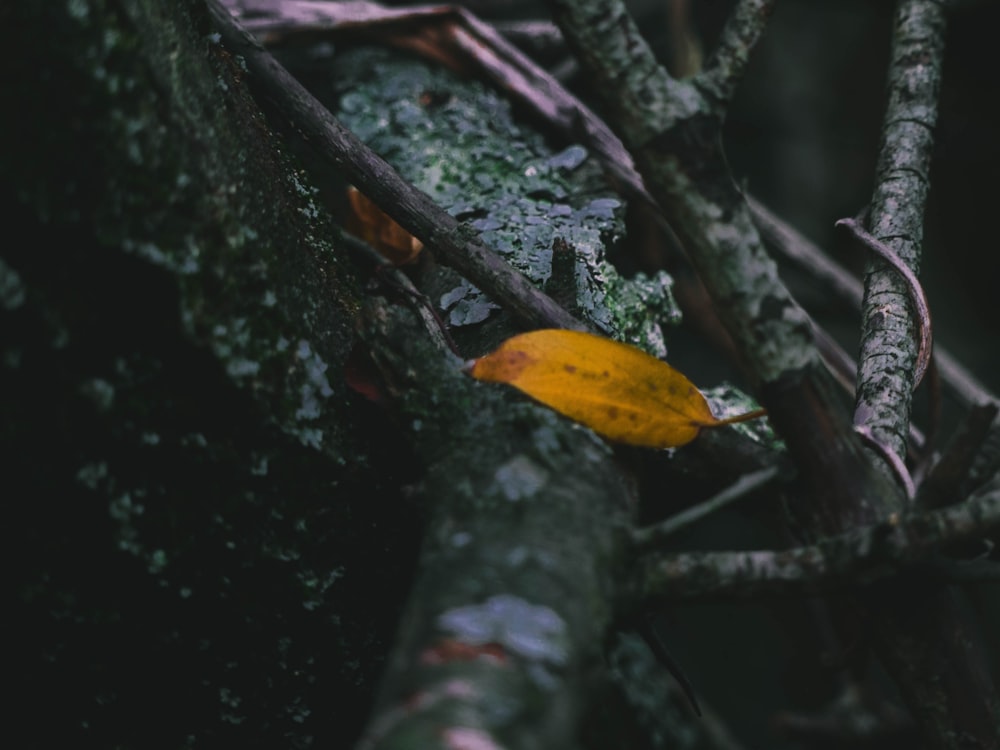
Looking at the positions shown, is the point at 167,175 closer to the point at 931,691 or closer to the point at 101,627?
the point at 101,627

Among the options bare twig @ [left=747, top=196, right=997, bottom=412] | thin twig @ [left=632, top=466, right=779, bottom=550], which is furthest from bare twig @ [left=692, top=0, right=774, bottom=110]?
bare twig @ [left=747, top=196, right=997, bottom=412]

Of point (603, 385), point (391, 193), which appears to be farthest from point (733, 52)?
point (391, 193)

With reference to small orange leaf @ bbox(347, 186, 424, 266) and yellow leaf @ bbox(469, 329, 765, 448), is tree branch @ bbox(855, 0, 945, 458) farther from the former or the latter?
small orange leaf @ bbox(347, 186, 424, 266)

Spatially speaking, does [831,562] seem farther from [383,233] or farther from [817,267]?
[817,267]

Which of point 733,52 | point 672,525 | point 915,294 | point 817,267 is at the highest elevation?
point 733,52

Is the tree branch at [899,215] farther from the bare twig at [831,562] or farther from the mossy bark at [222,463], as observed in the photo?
the mossy bark at [222,463]
